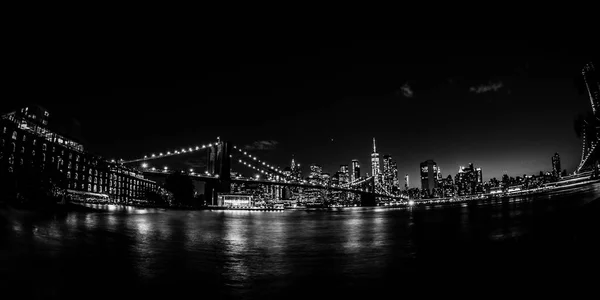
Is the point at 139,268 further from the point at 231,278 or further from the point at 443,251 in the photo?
the point at 443,251

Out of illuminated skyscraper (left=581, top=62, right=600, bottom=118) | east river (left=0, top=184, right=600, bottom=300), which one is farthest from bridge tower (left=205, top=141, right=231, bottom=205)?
illuminated skyscraper (left=581, top=62, right=600, bottom=118)

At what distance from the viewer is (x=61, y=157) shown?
261ft

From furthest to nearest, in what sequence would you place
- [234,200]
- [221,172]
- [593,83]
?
[234,200] → [221,172] → [593,83]

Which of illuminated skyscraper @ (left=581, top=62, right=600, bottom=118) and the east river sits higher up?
illuminated skyscraper @ (left=581, top=62, right=600, bottom=118)

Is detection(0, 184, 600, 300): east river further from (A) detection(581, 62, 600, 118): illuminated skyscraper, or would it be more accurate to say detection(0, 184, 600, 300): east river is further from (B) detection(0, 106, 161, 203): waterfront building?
(B) detection(0, 106, 161, 203): waterfront building

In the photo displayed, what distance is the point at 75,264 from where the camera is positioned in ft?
13.6

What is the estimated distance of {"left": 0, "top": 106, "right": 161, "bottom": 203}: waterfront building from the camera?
61875mm

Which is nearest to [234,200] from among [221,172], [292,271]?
[221,172]

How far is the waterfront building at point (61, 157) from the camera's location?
203ft

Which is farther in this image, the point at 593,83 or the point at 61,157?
the point at 61,157

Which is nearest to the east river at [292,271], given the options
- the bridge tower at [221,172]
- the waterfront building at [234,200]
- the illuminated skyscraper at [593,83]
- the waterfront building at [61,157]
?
the illuminated skyscraper at [593,83]

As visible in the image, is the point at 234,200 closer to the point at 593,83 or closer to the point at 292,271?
the point at 593,83

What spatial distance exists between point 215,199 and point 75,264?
80.1 meters

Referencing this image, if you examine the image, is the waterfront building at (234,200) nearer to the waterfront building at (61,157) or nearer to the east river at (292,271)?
the waterfront building at (61,157)
